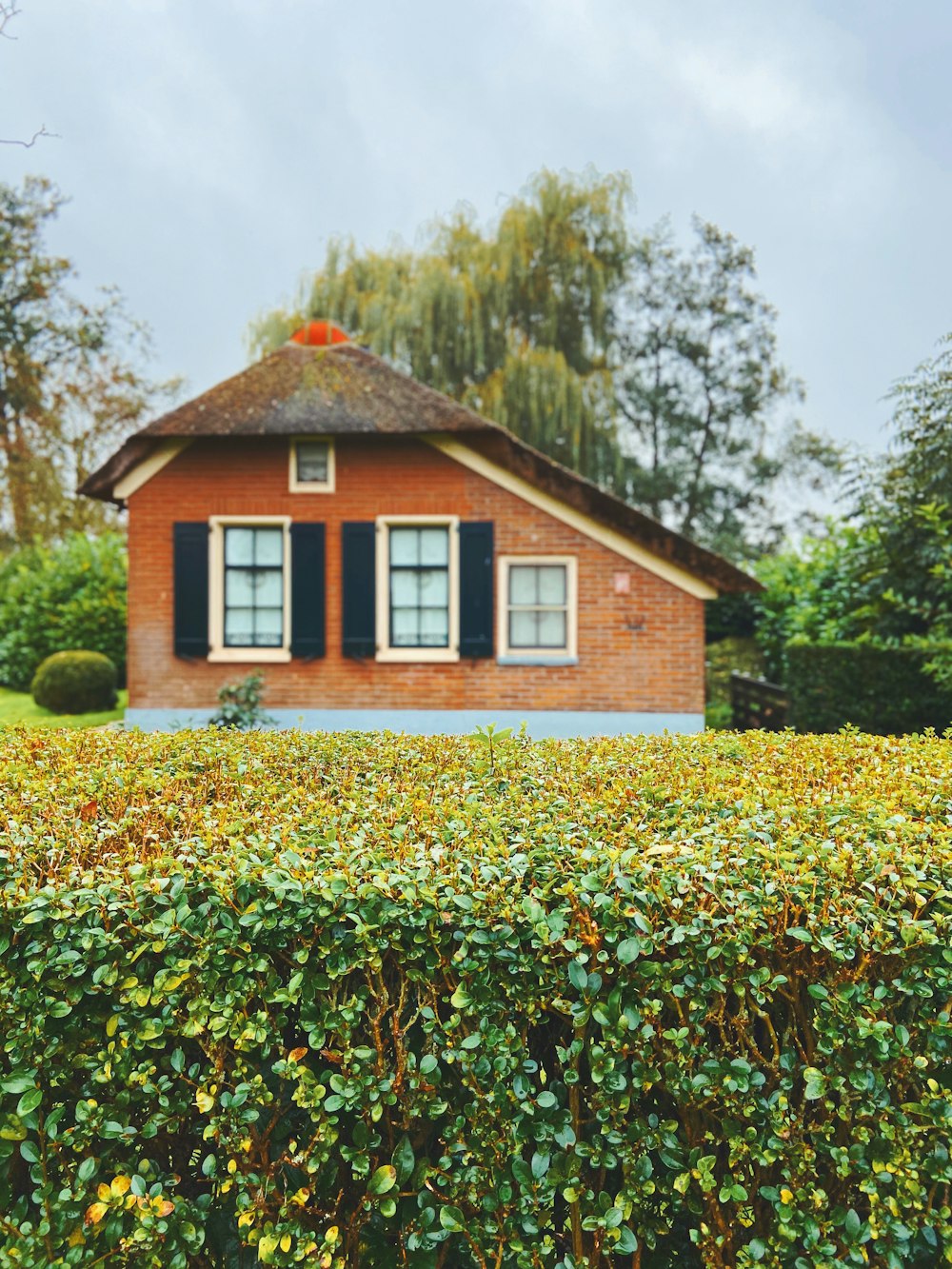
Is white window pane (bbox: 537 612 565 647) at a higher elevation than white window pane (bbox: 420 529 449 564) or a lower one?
lower

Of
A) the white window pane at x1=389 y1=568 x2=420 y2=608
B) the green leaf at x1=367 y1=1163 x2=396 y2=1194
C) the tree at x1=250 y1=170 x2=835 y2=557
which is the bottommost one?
the green leaf at x1=367 y1=1163 x2=396 y2=1194

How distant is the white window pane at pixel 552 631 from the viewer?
12.6 metres

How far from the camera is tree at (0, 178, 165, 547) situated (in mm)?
27219

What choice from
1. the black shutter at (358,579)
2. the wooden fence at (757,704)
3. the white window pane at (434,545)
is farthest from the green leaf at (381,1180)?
the wooden fence at (757,704)

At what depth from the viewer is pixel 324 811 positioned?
280 centimetres

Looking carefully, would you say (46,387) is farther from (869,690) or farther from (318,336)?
(869,690)

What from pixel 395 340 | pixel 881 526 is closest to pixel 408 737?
pixel 881 526

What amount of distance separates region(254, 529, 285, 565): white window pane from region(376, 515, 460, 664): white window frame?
150cm

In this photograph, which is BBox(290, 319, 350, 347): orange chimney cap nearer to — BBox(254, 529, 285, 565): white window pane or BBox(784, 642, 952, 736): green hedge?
BBox(254, 529, 285, 565): white window pane

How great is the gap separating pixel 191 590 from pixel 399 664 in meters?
3.23

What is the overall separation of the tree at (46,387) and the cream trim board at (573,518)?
1870 cm

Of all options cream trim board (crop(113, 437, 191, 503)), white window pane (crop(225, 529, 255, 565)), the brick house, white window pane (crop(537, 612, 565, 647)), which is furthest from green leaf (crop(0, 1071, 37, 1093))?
cream trim board (crop(113, 437, 191, 503))

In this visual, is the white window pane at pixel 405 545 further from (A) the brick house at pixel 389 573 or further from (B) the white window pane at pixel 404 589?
(B) the white window pane at pixel 404 589

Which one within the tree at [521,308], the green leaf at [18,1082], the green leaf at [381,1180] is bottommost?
the green leaf at [381,1180]
